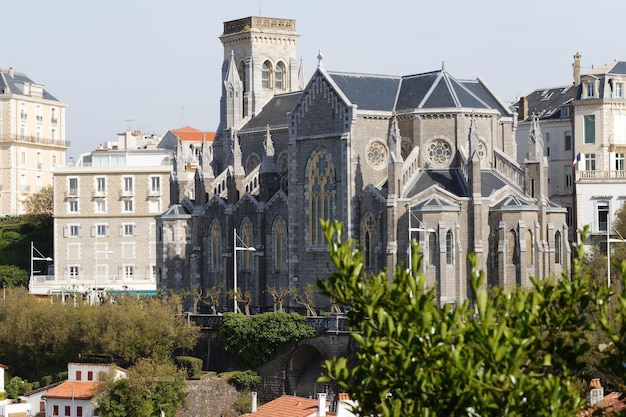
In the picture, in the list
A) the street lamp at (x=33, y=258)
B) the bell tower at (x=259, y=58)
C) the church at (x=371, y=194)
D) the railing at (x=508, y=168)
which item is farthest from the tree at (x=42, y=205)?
the railing at (x=508, y=168)

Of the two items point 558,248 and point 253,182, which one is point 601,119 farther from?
point 253,182

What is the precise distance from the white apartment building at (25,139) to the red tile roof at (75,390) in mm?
56367

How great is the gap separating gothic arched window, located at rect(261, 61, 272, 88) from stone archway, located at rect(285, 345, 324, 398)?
1158 inches

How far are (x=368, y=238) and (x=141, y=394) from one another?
16331 mm

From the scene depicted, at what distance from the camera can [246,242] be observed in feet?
339

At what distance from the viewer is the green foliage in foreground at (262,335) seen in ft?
291

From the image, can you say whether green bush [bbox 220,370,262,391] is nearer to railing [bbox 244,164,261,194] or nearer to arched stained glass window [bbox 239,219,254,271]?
arched stained glass window [bbox 239,219,254,271]

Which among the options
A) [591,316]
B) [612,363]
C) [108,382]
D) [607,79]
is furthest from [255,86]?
[612,363]

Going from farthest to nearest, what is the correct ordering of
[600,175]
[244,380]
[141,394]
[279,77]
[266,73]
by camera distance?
1. [279,77]
2. [266,73]
3. [600,175]
4. [244,380]
5. [141,394]

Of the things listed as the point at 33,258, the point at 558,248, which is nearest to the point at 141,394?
the point at 558,248

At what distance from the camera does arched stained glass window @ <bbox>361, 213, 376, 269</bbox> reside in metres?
92.1

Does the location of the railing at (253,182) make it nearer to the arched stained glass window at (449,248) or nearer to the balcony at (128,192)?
the arched stained glass window at (449,248)

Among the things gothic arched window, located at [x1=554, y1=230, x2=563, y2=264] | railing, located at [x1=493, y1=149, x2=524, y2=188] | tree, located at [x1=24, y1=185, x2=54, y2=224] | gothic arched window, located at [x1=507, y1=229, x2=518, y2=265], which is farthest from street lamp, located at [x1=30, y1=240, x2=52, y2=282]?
gothic arched window, located at [x1=554, y1=230, x2=563, y2=264]

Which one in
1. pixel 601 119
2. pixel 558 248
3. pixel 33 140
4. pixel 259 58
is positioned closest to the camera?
pixel 558 248
